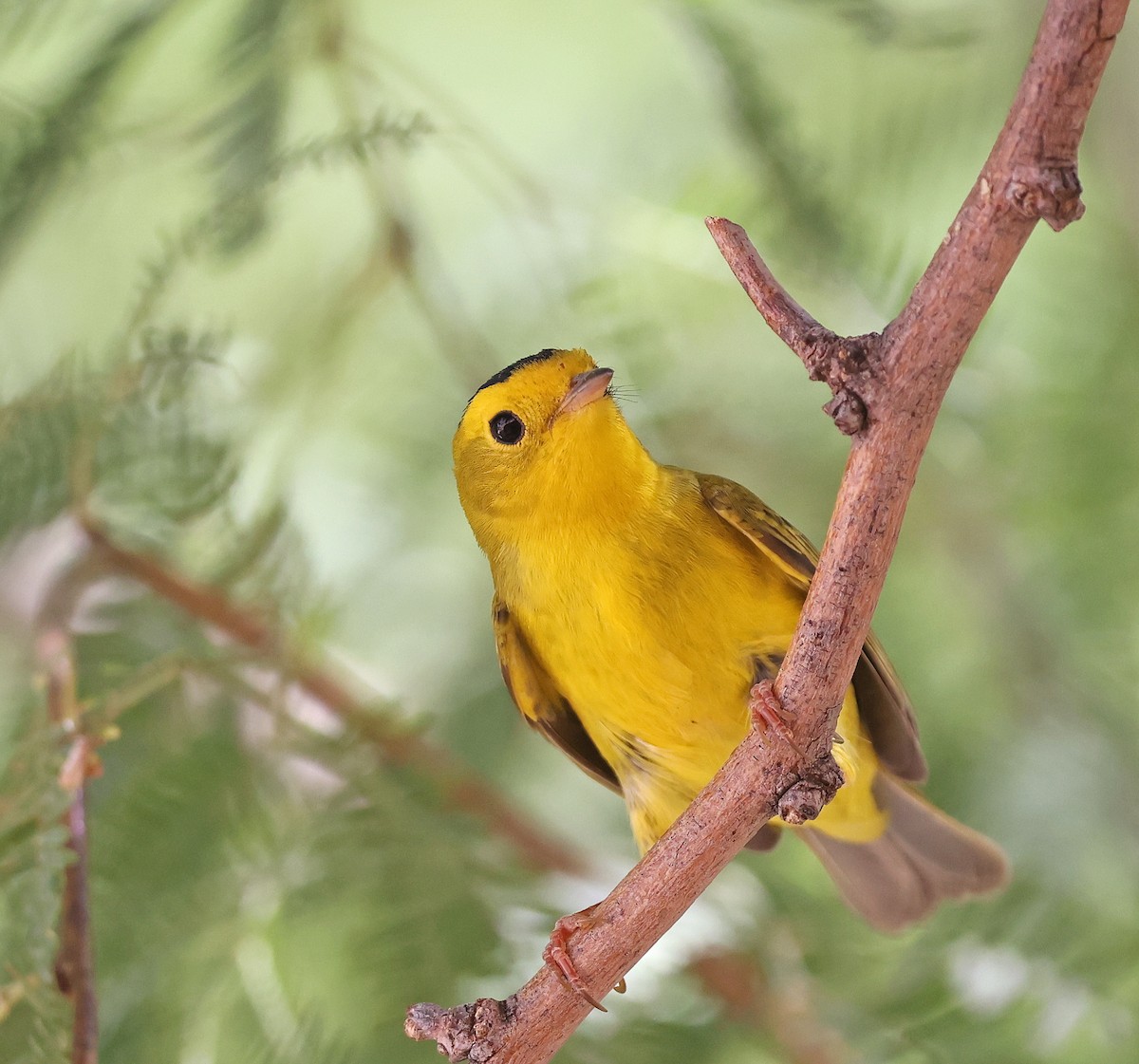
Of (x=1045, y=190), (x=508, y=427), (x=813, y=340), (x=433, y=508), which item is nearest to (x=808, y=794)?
(x=813, y=340)

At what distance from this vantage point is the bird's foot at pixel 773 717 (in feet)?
2.72

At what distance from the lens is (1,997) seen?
93 cm

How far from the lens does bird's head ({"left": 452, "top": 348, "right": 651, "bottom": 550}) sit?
124 centimetres

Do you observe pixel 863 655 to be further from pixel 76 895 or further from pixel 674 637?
pixel 76 895

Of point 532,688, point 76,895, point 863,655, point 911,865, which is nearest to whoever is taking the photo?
point 76,895

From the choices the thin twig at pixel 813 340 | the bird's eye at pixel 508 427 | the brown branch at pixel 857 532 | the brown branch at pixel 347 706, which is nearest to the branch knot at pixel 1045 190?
the brown branch at pixel 857 532

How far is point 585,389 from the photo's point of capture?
Answer: 1199 millimetres

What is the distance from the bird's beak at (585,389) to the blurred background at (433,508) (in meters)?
0.23

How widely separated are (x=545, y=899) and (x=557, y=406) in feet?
1.86

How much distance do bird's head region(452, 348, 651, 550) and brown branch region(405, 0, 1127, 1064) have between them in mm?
448

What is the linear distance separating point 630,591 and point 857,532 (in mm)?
483

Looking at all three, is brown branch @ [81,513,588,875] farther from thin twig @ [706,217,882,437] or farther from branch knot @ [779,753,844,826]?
thin twig @ [706,217,882,437]

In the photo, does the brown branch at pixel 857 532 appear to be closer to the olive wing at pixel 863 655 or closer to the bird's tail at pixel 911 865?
the olive wing at pixel 863 655

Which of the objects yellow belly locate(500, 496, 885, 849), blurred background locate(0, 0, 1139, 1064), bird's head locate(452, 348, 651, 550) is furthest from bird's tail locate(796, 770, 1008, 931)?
bird's head locate(452, 348, 651, 550)
